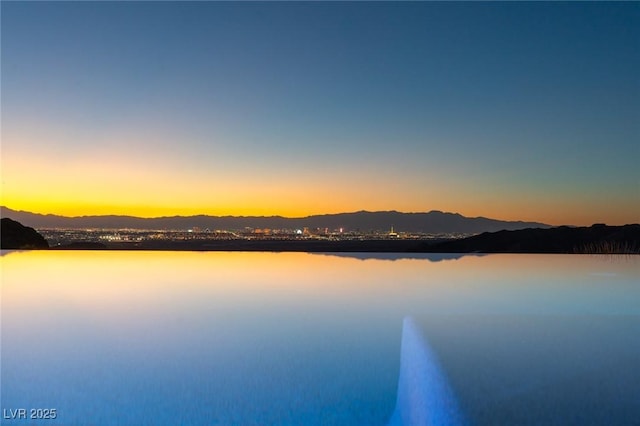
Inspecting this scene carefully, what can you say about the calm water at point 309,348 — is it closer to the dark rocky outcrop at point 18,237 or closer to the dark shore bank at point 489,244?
the dark shore bank at point 489,244

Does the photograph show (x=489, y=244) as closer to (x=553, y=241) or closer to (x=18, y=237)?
(x=553, y=241)

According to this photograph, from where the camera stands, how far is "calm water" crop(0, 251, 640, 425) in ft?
13.5

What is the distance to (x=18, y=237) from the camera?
2477cm

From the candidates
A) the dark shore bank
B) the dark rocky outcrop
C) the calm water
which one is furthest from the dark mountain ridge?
the dark rocky outcrop

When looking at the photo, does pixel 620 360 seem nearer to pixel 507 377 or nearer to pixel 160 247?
pixel 507 377

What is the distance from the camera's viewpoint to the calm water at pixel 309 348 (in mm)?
4105

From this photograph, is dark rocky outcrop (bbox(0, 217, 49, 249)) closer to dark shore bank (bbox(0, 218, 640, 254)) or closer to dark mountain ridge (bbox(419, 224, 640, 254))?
dark shore bank (bbox(0, 218, 640, 254))

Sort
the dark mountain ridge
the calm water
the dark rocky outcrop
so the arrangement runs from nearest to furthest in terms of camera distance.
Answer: the calm water → the dark mountain ridge → the dark rocky outcrop

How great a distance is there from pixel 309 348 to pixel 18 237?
22965mm

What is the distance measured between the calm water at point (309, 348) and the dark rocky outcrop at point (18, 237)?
14.3 m

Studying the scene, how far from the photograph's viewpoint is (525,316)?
21.0 ft

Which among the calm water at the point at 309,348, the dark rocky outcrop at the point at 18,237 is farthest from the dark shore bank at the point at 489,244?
the calm water at the point at 309,348

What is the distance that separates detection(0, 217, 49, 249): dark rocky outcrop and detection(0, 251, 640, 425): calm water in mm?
14258

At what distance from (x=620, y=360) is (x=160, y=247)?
1983 cm
